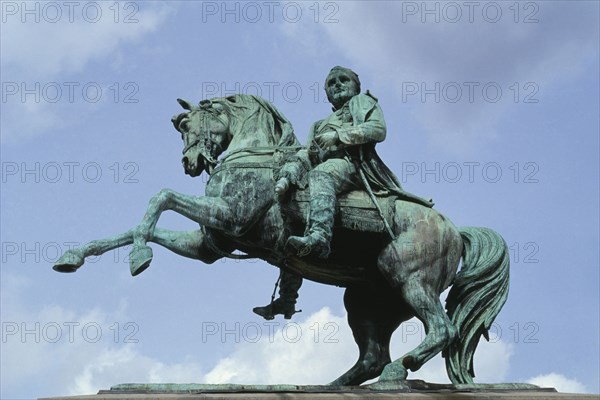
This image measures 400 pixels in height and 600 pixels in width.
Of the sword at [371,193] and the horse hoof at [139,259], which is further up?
the sword at [371,193]

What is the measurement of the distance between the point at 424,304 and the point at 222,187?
2.26 m

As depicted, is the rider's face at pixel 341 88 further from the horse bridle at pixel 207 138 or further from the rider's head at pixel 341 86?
the horse bridle at pixel 207 138

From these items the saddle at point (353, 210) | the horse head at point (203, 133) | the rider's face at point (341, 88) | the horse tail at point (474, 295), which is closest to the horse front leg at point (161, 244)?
the horse head at point (203, 133)

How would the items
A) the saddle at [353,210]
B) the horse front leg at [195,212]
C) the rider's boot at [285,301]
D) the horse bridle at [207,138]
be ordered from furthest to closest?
1. the rider's boot at [285,301]
2. the horse bridle at [207,138]
3. the saddle at [353,210]
4. the horse front leg at [195,212]

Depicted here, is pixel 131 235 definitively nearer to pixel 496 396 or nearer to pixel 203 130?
pixel 203 130

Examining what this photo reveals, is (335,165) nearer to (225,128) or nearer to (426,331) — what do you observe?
(225,128)

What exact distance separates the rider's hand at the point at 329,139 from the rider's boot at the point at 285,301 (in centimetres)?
138

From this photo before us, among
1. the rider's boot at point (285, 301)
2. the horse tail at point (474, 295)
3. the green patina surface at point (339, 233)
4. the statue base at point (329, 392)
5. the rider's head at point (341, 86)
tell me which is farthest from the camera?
the rider's head at point (341, 86)

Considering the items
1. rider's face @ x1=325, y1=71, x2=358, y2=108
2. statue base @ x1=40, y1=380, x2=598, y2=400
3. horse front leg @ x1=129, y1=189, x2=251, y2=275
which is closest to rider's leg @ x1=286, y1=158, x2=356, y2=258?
horse front leg @ x1=129, y1=189, x2=251, y2=275

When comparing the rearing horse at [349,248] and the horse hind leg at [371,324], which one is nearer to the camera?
the rearing horse at [349,248]

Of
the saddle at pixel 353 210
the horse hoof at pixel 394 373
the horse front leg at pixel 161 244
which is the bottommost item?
the horse hoof at pixel 394 373

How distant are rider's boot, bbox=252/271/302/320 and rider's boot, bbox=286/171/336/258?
0.99 metres

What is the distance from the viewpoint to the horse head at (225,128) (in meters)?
13.1

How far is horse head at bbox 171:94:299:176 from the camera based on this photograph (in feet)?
42.9
